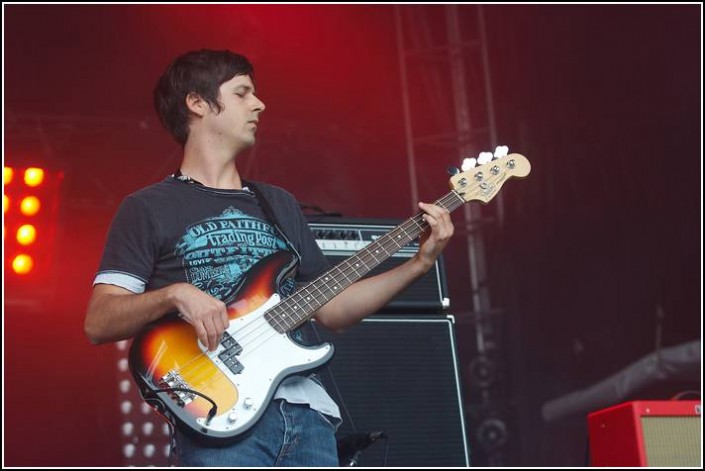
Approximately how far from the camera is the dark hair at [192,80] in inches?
96.8

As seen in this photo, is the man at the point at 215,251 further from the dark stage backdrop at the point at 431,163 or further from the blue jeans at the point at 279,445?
the dark stage backdrop at the point at 431,163

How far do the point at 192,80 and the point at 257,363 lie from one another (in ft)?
2.33

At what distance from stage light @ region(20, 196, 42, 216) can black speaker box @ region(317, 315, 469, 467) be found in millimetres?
2553

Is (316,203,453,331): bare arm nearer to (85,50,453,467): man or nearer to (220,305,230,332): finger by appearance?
(85,50,453,467): man

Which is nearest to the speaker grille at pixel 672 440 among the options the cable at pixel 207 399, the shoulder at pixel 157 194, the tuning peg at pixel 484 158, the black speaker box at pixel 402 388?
the black speaker box at pixel 402 388

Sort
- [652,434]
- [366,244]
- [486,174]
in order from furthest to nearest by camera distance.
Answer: [366,244]
[652,434]
[486,174]

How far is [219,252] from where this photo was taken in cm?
225

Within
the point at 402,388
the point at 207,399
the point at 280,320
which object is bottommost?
the point at 402,388

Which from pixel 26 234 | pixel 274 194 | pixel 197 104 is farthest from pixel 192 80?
pixel 26 234

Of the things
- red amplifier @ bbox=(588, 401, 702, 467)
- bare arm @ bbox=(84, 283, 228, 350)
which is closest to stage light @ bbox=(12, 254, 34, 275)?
bare arm @ bbox=(84, 283, 228, 350)

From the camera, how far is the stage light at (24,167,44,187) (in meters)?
5.29

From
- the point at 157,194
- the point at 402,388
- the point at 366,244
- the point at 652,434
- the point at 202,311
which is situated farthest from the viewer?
the point at 366,244

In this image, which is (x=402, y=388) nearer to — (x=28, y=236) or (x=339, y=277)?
(x=339, y=277)

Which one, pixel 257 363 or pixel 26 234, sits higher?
pixel 26 234
